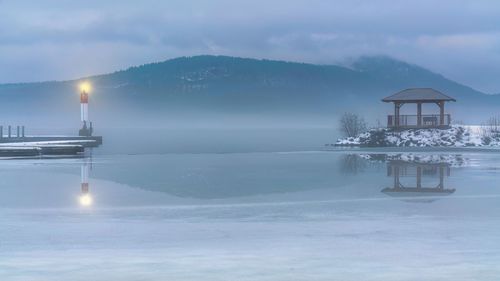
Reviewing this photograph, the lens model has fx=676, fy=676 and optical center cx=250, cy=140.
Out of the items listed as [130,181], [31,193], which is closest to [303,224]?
[31,193]

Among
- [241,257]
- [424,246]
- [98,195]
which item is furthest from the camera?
[98,195]

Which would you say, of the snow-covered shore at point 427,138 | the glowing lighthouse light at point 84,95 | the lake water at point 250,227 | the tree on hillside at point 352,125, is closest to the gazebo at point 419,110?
the snow-covered shore at point 427,138

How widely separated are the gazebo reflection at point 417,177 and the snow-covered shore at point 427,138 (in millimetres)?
16150

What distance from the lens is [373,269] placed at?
753 cm

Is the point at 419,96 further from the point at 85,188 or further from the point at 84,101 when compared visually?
the point at 85,188

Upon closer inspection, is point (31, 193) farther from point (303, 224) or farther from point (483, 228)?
point (483, 228)

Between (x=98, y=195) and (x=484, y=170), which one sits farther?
(x=484, y=170)

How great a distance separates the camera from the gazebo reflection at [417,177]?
15469mm

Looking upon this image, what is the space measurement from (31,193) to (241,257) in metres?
8.81

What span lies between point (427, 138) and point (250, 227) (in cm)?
3321

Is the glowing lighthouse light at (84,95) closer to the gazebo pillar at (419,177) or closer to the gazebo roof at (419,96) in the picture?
the gazebo roof at (419,96)

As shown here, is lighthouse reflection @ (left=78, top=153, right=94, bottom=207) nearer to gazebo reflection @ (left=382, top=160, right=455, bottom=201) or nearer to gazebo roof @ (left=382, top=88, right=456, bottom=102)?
gazebo reflection @ (left=382, top=160, right=455, bottom=201)

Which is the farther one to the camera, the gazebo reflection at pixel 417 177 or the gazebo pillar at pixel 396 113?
the gazebo pillar at pixel 396 113

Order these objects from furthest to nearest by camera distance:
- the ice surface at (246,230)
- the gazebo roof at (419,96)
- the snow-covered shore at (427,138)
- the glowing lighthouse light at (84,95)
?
the glowing lighthouse light at (84,95) → the gazebo roof at (419,96) → the snow-covered shore at (427,138) → the ice surface at (246,230)
